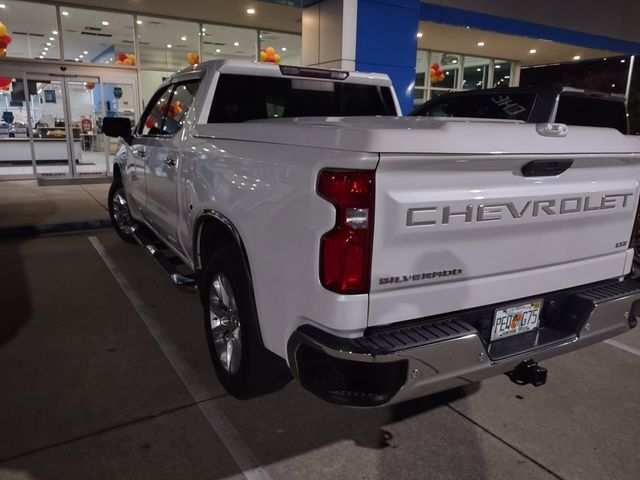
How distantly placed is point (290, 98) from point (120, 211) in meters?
3.52

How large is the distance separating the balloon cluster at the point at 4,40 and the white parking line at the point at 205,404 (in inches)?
416

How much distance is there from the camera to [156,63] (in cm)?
1477

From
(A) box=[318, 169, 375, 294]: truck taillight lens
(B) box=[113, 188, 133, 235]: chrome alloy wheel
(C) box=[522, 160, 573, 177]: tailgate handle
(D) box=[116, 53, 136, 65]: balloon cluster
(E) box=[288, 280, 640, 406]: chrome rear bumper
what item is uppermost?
(D) box=[116, 53, 136, 65]: balloon cluster

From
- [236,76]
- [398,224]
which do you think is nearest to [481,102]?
[236,76]

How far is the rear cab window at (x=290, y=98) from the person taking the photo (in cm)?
376

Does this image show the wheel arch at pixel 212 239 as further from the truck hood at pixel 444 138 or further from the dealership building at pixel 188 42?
the dealership building at pixel 188 42

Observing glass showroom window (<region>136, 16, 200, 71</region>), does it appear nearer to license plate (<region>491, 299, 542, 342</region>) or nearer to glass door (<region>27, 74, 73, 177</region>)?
glass door (<region>27, 74, 73, 177</region>)

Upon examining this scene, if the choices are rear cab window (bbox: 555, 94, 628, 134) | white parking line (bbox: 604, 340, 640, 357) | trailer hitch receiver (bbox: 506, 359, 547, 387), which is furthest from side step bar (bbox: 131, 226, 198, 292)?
rear cab window (bbox: 555, 94, 628, 134)

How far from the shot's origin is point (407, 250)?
1.97 m

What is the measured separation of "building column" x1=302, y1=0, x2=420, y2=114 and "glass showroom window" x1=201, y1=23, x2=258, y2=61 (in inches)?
179

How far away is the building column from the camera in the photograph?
9969mm

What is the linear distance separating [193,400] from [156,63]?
45.6ft

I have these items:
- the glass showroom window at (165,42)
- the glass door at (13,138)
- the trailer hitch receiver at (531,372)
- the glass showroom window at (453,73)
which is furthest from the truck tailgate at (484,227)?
the glass showroom window at (453,73)

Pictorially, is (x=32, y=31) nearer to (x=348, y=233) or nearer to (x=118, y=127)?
(x=118, y=127)
